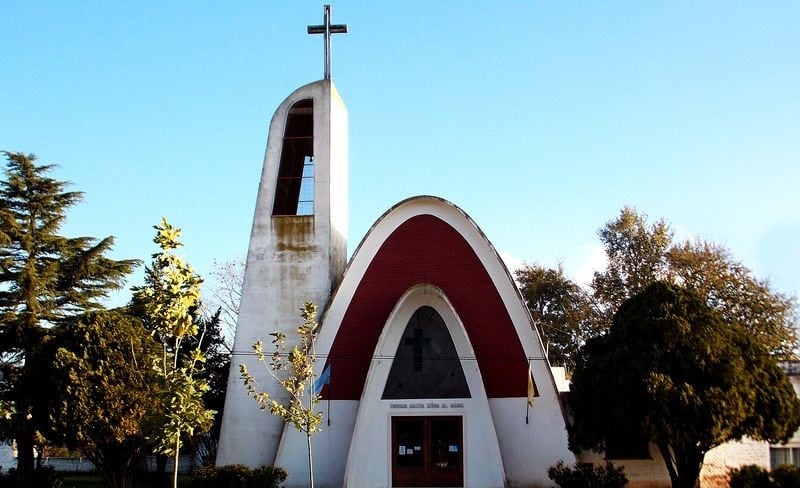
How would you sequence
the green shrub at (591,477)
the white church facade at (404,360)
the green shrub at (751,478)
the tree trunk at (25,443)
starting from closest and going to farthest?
the green shrub at (751,478) → the green shrub at (591,477) → the white church facade at (404,360) → the tree trunk at (25,443)

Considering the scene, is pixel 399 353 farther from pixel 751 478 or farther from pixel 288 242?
pixel 751 478

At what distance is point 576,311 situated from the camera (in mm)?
45656

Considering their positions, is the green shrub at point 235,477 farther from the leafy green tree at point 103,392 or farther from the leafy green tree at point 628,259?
the leafy green tree at point 628,259

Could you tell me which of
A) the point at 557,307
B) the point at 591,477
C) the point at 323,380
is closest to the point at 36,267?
the point at 323,380

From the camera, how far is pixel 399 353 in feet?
83.6

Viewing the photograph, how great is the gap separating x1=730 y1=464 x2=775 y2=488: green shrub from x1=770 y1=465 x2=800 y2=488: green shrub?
160 mm

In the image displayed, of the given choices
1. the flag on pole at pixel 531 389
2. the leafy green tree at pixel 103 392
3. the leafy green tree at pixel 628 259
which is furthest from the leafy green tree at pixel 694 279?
the leafy green tree at pixel 103 392

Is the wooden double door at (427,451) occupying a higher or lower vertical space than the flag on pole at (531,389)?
lower

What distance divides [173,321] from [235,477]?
30.0 feet

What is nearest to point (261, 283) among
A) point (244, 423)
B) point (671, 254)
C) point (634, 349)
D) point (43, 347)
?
point (244, 423)

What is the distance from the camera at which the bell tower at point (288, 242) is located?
85.6 feet

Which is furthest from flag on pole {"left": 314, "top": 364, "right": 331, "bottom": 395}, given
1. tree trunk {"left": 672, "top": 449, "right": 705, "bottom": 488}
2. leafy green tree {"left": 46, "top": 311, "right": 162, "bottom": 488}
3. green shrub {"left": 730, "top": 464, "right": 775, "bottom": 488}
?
green shrub {"left": 730, "top": 464, "right": 775, "bottom": 488}

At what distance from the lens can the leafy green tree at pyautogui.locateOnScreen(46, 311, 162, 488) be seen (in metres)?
21.6

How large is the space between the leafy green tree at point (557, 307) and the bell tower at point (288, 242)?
20316 mm
